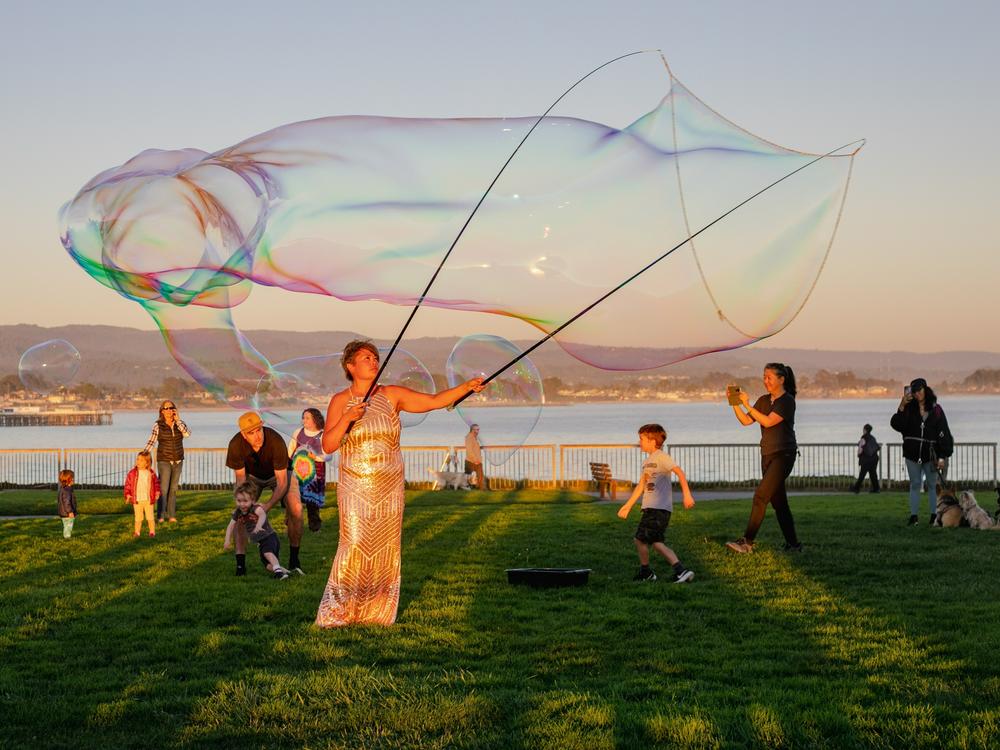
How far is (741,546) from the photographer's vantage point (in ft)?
44.9

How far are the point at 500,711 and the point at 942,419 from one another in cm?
1240

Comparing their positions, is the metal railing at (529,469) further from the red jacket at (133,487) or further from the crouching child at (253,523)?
the crouching child at (253,523)

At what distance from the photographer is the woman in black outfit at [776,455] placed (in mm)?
13617

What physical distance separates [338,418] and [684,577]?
4.07 metres

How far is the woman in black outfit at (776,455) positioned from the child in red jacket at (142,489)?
802cm

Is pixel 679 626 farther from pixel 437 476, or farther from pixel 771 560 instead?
pixel 437 476

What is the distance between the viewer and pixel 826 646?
27.0ft

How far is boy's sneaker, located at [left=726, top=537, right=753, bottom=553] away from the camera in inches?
535

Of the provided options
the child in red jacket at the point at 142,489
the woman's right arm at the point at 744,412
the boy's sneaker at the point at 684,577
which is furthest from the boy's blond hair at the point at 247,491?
the woman's right arm at the point at 744,412

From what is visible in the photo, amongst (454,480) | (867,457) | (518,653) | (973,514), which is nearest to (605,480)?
(454,480)

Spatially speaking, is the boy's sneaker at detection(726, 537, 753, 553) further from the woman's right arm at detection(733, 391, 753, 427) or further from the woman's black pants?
the woman's right arm at detection(733, 391, 753, 427)

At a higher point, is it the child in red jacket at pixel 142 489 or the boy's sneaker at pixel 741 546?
the child in red jacket at pixel 142 489

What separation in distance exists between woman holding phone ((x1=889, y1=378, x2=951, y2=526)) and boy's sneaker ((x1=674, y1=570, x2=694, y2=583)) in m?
6.84

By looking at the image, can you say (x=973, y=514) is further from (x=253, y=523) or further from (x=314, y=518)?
(x=253, y=523)
